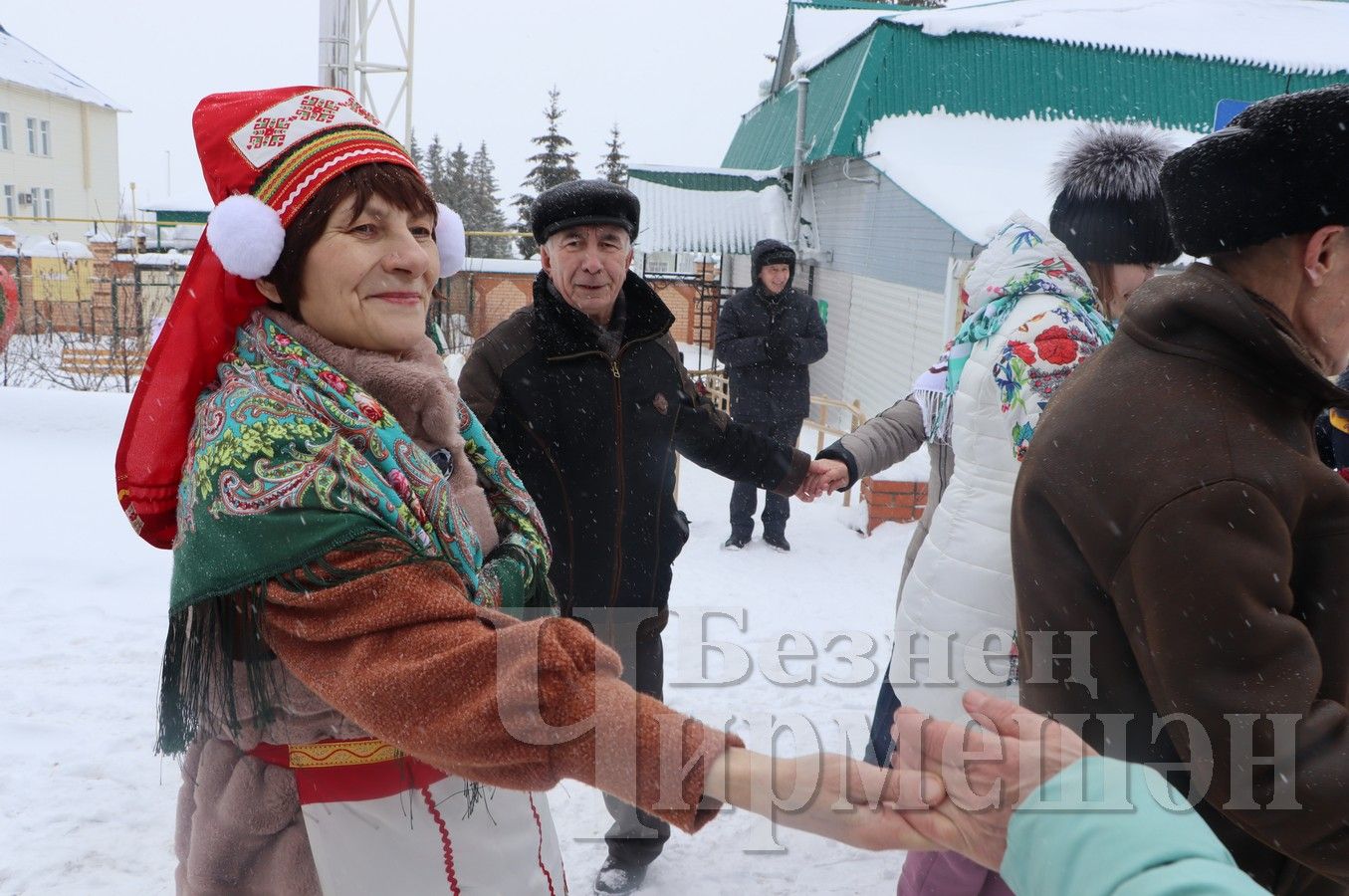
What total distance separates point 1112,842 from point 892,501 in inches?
248

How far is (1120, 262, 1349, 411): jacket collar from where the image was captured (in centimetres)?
143

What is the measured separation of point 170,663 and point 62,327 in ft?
84.0

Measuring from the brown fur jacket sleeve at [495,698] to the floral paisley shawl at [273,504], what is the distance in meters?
0.06

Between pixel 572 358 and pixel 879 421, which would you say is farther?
pixel 879 421

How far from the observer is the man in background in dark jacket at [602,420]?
117 inches

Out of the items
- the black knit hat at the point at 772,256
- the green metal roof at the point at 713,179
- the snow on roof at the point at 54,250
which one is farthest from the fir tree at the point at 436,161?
the black knit hat at the point at 772,256

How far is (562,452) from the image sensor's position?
298cm

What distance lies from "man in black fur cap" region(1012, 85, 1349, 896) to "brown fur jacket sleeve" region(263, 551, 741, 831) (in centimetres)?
73

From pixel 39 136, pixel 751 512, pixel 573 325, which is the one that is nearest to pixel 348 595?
pixel 573 325

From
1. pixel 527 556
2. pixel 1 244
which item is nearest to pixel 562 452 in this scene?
pixel 527 556

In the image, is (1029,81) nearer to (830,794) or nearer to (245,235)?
(245,235)

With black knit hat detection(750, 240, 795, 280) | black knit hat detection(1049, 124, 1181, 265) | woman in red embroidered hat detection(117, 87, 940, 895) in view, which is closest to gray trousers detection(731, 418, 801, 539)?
black knit hat detection(750, 240, 795, 280)

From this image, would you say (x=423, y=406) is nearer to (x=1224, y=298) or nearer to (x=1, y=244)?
(x=1224, y=298)

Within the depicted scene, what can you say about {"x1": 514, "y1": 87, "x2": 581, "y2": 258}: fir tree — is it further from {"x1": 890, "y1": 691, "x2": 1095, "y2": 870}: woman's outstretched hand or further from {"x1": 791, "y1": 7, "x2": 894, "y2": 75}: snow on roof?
{"x1": 890, "y1": 691, "x2": 1095, "y2": 870}: woman's outstretched hand
